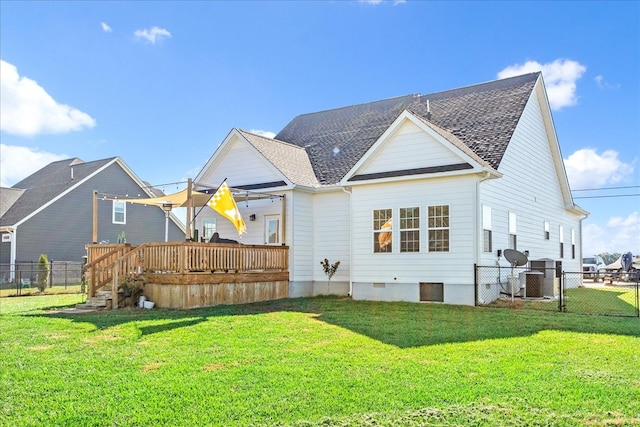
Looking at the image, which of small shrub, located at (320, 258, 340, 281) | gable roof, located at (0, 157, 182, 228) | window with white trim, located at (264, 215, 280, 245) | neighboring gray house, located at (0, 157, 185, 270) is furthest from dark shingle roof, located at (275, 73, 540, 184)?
neighboring gray house, located at (0, 157, 185, 270)

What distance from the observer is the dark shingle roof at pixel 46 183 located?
27364 mm

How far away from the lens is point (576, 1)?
586 inches

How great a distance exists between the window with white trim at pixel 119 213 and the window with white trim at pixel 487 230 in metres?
22.4

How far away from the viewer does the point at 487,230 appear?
1443 cm

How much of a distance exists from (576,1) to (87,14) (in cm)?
1393

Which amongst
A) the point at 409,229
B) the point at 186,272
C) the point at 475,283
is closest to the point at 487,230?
the point at 475,283

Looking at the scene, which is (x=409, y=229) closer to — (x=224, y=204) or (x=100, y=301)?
(x=224, y=204)

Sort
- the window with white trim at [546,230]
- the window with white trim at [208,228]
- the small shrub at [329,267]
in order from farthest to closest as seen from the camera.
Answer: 1. the window with white trim at [208,228]
2. the window with white trim at [546,230]
3. the small shrub at [329,267]

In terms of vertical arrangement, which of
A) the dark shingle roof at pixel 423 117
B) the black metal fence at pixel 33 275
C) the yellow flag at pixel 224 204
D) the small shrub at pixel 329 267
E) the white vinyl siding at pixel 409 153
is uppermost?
the dark shingle roof at pixel 423 117

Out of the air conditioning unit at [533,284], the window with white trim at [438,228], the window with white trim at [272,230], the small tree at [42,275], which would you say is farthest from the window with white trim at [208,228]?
the air conditioning unit at [533,284]

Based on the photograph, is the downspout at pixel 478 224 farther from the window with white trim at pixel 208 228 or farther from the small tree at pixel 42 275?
the small tree at pixel 42 275

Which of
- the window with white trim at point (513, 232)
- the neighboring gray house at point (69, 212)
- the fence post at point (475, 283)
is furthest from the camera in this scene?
the neighboring gray house at point (69, 212)

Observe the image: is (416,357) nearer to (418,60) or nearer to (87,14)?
(87,14)

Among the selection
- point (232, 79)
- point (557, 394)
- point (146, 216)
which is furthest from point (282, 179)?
point (146, 216)
